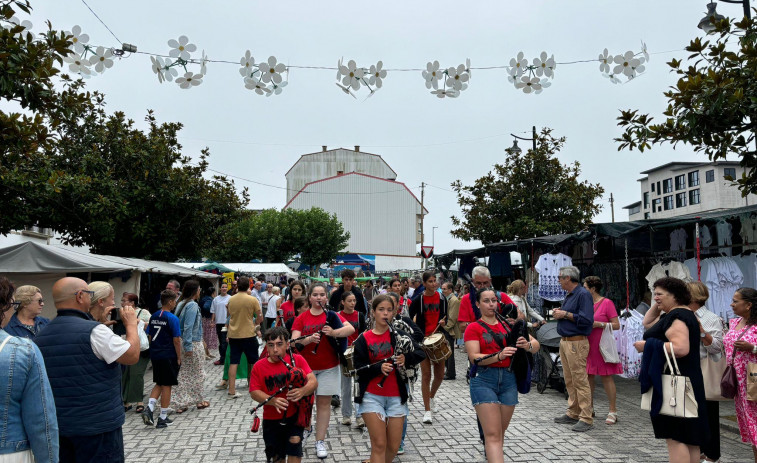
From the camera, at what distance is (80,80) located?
15.2m

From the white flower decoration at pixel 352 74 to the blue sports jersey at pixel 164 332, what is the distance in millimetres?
3956

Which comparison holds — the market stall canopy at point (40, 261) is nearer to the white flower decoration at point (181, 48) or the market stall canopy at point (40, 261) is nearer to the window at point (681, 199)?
the white flower decoration at point (181, 48)

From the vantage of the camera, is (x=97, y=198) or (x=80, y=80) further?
(x=80, y=80)

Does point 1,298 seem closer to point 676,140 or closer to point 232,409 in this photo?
point 232,409

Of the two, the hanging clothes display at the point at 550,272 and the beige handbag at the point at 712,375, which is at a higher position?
the hanging clothes display at the point at 550,272

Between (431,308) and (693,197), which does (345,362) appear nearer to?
(431,308)

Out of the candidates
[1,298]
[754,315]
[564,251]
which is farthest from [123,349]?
[564,251]

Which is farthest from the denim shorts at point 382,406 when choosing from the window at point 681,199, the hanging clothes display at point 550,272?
the window at point 681,199

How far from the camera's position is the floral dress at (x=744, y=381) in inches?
186

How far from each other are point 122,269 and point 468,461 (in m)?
7.39

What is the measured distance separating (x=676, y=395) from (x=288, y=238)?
1808 inches

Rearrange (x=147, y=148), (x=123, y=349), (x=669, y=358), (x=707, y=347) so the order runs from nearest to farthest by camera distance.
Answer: (x=123, y=349) → (x=669, y=358) → (x=707, y=347) → (x=147, y=148)

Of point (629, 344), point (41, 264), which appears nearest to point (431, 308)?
point (629, 344)

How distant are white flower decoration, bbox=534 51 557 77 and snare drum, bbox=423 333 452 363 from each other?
12.9 feet
